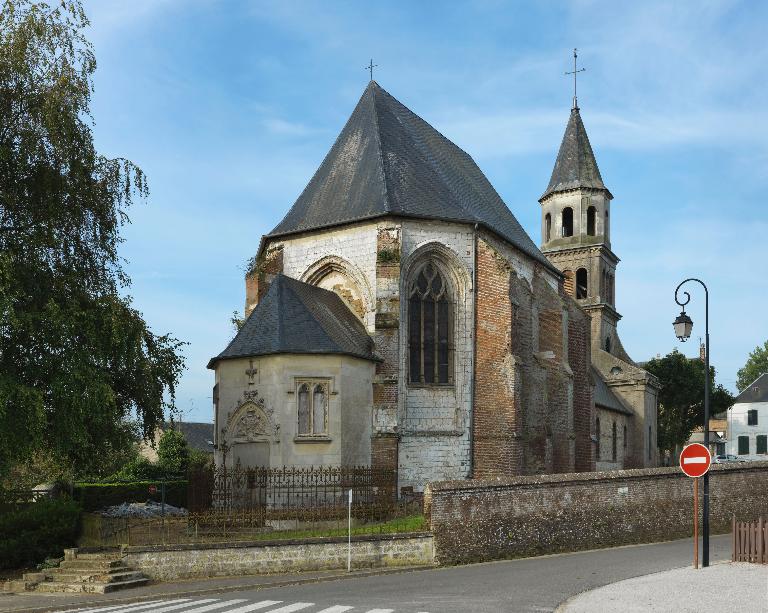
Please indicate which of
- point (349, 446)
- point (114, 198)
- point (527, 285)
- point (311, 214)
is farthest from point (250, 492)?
point (527, 285)

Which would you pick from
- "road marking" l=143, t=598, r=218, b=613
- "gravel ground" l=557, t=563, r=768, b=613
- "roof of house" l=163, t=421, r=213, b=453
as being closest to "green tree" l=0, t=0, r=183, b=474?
"road marking" l=143, t=598, r=218, b=613

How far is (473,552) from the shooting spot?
59.1ft

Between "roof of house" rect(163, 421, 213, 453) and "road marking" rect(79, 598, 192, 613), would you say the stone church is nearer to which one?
"road marking" rect(79, 598, 192, 613)

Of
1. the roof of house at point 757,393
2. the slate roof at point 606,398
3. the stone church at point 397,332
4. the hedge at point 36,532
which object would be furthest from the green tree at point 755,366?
the hedge at point 36,532

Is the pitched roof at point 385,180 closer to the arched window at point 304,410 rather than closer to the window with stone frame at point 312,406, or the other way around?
the window with stone frame at point 312,406

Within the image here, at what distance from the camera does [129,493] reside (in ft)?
95.2

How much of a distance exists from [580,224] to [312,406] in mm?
33080

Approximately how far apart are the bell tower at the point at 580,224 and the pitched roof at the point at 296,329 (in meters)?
29.1

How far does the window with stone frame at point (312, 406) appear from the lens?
22.3 m

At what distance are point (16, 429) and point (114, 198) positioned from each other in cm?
569

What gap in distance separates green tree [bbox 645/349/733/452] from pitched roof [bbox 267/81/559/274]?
34160mm

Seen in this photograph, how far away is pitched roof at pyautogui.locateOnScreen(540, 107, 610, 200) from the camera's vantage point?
5175 centimetres

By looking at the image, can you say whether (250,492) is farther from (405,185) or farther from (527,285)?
(527,285)

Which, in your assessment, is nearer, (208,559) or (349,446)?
(208,559)
